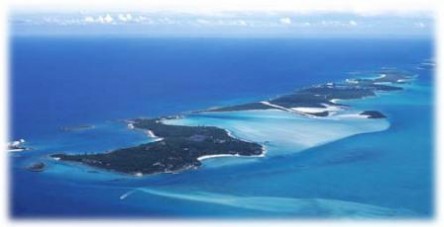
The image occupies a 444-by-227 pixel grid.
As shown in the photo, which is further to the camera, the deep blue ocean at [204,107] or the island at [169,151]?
the island at [169,151]

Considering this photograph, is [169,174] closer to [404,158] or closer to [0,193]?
[0,193]

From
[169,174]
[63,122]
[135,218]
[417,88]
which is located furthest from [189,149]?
[417,88]

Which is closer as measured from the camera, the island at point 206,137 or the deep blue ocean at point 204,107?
the deep blue ocean at point 204,107

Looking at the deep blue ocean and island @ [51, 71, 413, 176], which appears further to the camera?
island @ [51, 71, 413, 176]

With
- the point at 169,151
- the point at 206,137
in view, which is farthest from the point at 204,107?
the point at 169,151
